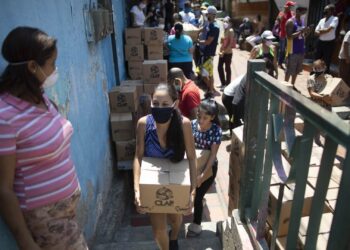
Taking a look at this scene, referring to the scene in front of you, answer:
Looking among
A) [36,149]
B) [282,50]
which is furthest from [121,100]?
[282,50]

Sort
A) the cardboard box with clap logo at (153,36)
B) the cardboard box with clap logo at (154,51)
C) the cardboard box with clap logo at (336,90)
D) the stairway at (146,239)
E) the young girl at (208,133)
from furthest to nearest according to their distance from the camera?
the cardboard box with clap logo at (154,51), the cardboard box with clap logo at (153,36), the cardboard box with clap logo at (336,90), the stairway at (146,239), the young girl at (208,133)

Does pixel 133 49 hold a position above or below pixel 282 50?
above

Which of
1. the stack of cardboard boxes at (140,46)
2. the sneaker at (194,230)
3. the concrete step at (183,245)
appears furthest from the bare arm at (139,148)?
the stack of cardboard boxes at (140,46)

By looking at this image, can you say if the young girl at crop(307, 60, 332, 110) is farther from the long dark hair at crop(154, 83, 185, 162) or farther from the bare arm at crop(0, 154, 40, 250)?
the bare arm at crop(0, 154, 40, 250)

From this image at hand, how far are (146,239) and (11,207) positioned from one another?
2430 mm

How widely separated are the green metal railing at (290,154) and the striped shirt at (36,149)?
1058 mm

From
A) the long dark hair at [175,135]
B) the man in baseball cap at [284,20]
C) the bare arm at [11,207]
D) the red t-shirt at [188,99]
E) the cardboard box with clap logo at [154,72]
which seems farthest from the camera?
the man in baseball cap at [284,20]

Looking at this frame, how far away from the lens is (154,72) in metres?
5.55

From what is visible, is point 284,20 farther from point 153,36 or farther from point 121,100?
point 121,100

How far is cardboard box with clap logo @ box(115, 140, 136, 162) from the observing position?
452cm

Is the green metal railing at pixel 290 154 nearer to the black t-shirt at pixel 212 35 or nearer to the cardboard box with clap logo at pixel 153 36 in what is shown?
the cardboard box with clap logo at pixel 153 36

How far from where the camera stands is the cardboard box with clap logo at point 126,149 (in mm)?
4520

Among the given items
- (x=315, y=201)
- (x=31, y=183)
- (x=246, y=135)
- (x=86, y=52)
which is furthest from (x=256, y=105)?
Answer: (x=86, y=52)

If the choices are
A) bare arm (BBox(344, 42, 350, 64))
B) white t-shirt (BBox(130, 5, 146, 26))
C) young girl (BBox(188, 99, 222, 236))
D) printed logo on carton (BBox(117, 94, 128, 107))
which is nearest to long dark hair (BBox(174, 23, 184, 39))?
white t-shirt (BBox(130, 5, 146, 26))
